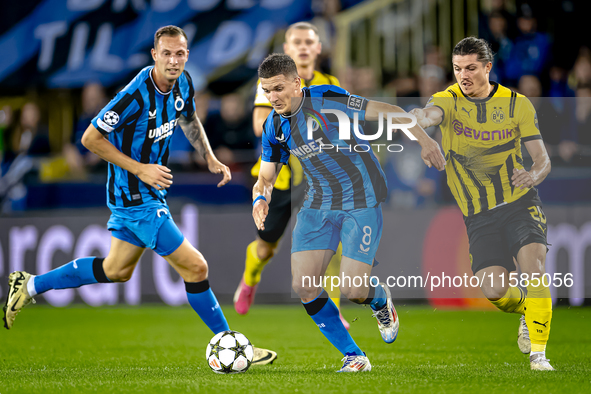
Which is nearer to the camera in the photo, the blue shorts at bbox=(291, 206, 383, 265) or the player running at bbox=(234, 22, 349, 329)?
the blue shorts at bbox=(291, 206, 383, 265)

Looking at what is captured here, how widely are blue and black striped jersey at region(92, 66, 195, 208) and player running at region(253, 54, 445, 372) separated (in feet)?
2.58

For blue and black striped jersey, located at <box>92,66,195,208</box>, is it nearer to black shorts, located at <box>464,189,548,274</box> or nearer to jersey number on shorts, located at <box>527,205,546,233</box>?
black shorts, located at <box>464,189,548,274</box>

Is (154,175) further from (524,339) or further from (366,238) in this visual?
(524,339)

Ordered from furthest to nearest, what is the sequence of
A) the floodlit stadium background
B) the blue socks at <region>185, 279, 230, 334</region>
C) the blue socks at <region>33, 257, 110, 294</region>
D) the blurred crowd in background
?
the blurred crowd in background < the floodlit stadium background < the blue socks at <region>33, 257, 110, 294</region> < the blue socks at <region>185, 279, 230, 334</region>

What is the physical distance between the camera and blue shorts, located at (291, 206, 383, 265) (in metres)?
4.37

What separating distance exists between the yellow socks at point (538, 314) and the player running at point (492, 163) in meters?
0.04

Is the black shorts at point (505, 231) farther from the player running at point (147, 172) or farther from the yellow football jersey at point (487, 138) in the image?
the player running at point (147, 172)

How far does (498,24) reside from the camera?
8.72 m

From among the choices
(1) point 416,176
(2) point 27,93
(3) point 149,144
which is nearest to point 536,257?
(1) point 416,176

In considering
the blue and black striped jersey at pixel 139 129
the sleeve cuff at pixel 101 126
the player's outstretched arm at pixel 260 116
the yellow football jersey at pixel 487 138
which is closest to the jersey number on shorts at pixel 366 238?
the yellow football jersey at pixel 487 138

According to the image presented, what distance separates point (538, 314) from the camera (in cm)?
433

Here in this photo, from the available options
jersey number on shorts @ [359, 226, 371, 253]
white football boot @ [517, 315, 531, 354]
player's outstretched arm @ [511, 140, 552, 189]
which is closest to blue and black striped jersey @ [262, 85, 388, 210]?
jersey number on shorts @ [359, 226, 371, 253]

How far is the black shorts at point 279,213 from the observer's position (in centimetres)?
606

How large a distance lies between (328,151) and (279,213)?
1.62 m
